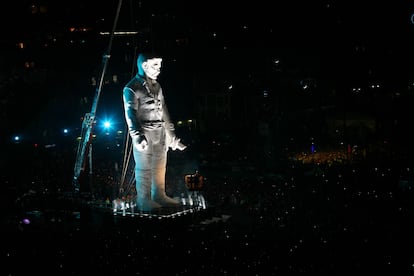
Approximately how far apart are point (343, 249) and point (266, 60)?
36567 millimetres

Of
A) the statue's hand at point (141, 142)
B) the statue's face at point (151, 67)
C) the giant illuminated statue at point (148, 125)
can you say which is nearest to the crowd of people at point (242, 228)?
the giant illuminated statue at point (148, 125)

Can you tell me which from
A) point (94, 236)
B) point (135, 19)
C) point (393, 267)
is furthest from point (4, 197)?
point (135, 19)

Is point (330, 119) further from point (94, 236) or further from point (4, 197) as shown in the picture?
point (94, 236)

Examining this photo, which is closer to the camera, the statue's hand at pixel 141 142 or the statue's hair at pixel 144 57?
the statue's hand at pixel 141 142

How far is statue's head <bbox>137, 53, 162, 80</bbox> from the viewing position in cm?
1734

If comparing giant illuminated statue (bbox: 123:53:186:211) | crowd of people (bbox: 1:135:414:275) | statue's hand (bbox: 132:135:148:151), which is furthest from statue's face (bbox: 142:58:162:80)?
crowd of people (bbox: 1:135:414:275)

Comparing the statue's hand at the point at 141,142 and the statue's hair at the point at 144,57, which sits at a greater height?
the statue's hair at the point at 144,57

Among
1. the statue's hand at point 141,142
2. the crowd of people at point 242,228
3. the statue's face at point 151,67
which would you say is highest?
the statue's face at point 151,67

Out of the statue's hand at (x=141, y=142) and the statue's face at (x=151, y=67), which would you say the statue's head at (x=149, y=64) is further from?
the statue's hand at (x=141, y=142)

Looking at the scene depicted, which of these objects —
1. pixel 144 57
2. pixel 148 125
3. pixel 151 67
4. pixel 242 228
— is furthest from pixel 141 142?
pixel 242 228

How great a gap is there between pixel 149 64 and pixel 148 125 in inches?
70.7

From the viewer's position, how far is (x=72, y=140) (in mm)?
39344

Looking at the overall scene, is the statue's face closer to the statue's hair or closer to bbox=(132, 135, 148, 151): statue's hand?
the statue's hair

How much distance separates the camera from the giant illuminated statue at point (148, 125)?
17203mm
